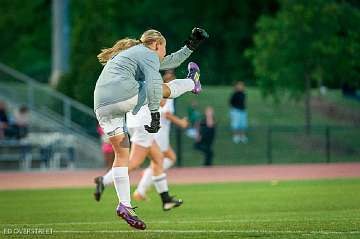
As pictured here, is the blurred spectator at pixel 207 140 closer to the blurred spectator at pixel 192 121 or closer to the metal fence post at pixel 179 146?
the metal fence post at pixel 179 146

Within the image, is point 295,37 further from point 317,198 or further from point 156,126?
point 156,126

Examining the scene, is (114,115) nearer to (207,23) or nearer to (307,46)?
(307,46)

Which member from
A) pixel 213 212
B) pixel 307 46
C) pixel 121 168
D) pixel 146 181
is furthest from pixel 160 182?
pixel 307 46

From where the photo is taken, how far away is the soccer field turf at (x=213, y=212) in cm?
1389

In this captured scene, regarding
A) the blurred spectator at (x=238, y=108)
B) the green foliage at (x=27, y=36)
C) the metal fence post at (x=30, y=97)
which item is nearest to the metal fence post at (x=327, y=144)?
the blurred spectator at (x=238, y=108)

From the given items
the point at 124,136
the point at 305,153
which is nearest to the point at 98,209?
the point at 124,136

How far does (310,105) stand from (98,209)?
2805 centimetres

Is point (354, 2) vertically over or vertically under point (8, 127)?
over

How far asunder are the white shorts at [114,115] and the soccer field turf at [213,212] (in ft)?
3.87

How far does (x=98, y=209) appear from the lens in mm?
19578

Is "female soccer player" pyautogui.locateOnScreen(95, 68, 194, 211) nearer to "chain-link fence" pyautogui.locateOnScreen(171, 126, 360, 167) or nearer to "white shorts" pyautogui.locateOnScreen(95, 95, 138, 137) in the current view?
"white shorts" pyautogui.locateOnScreen(95, 95, 138, 137)

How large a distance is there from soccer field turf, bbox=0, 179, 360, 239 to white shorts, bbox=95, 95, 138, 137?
1178 millimetres

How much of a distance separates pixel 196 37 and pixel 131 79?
4.63 ft

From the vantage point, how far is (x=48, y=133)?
37406 mm
